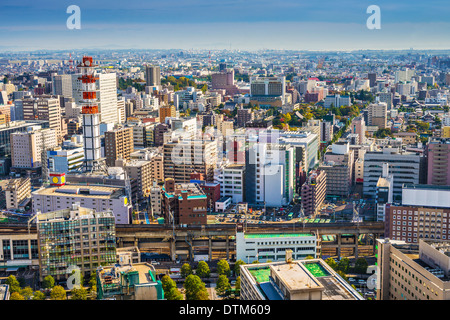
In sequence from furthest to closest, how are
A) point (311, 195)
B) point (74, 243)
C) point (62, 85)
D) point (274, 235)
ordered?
point (62, 85)
point (311, 195)
point (274, 235)
point (74, 243)

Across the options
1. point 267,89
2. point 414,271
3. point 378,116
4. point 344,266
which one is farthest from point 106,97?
point 414,271

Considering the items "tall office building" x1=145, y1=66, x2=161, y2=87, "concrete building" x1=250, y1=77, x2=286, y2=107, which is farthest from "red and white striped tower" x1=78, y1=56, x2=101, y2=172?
"tall office building" x1=145, y1=66, x2=161, y2=87

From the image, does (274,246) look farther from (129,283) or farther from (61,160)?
(61,160)

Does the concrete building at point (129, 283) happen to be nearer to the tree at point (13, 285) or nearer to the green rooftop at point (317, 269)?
the tree at point (13, 285)

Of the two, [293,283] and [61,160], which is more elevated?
[293,283]

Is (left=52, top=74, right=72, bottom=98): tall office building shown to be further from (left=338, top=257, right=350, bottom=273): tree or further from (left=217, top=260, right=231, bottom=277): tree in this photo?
(left=338, top=257, right=350, bottom=273): tree

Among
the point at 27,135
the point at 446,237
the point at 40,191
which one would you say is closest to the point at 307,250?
the point at 446,237
